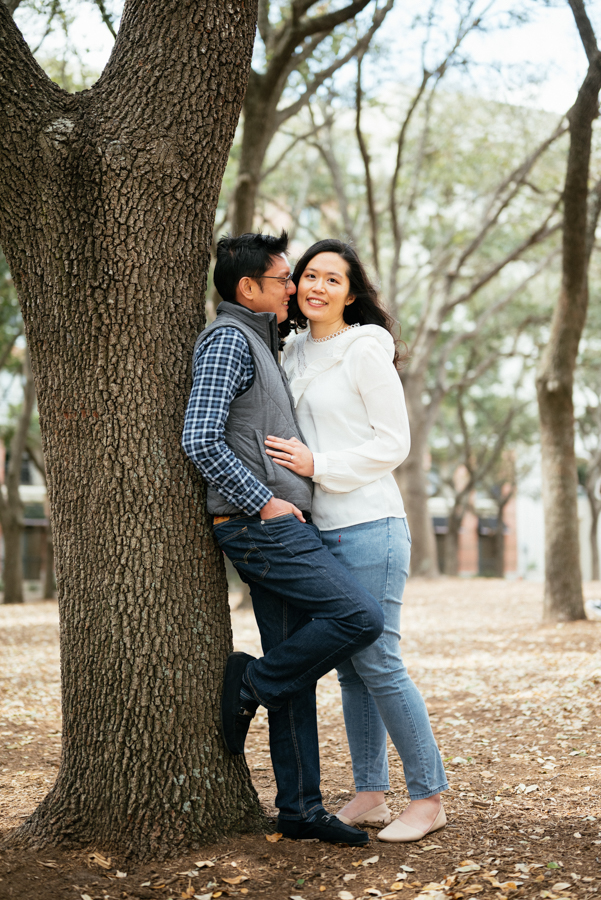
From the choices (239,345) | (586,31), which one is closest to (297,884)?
(239,345)

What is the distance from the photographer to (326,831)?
3064mm

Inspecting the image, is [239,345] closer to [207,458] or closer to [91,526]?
[207,458]

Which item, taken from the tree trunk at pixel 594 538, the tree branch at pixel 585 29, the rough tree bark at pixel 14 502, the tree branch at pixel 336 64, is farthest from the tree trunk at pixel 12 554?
the tree trunk at pixel 594 538

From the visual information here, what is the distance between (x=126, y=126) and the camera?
3.13 metres

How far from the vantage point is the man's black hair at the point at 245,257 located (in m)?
3.29

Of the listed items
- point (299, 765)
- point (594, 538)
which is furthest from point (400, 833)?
point (594, 538)

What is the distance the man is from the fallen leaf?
22.8 inches

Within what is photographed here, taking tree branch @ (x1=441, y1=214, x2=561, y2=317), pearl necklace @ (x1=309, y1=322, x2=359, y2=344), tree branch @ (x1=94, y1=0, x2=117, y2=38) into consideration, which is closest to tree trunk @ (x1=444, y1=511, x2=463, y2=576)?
tree branch @ (x1=441, y1=214, x2=561, y2=317)

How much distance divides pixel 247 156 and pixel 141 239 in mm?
6392

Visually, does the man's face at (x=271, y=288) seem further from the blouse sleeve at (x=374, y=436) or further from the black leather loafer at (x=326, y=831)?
the black leather loafer at (x=326, y=831)

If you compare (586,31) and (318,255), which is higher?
(586,31)

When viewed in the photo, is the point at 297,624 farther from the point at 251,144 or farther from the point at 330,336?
the point at 251,144

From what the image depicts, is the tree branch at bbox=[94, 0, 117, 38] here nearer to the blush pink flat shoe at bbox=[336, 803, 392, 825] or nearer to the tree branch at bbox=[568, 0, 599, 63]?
the tree branch at bbox=[568, 0, 599, 63]

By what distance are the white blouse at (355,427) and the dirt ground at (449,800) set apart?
50.8 inches
